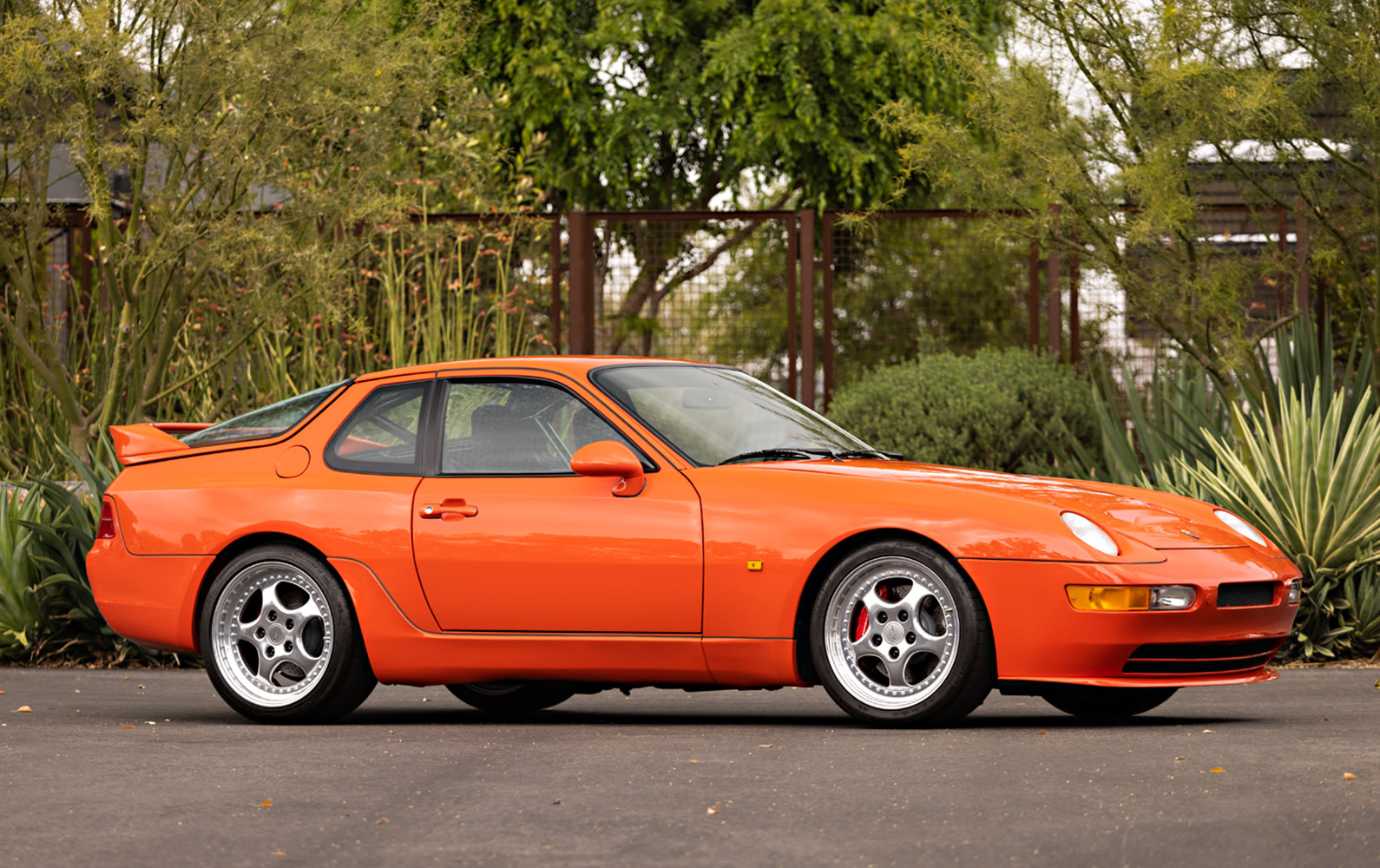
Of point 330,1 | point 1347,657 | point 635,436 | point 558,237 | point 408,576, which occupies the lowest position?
point 1347,657

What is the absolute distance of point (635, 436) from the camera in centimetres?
754

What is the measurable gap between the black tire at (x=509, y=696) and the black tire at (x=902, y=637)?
69.0 inches

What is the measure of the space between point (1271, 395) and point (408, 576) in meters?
7.33

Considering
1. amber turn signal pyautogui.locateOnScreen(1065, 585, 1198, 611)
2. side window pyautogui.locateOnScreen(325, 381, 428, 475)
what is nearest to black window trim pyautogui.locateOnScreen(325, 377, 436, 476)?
side window pyautogui.locateOnScreen(325, 381, 428, 475)

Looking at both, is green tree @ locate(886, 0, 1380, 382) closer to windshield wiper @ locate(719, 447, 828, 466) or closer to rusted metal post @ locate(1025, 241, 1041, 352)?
rusted metal post @ locate(1025, 241, 1041, 352)

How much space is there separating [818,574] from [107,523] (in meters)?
3.29

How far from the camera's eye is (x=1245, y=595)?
7062mm

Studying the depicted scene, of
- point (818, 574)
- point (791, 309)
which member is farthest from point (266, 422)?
point (791, 309)

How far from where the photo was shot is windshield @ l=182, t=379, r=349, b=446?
8.24m

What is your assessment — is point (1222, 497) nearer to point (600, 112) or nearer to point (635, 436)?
point (635, 436)

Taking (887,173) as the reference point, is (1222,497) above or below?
below

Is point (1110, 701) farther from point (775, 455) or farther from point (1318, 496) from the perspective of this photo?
point (1318, 496)

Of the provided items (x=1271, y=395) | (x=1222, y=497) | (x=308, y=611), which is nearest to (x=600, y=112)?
(x=1271, y=395)

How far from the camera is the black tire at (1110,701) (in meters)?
7.59
